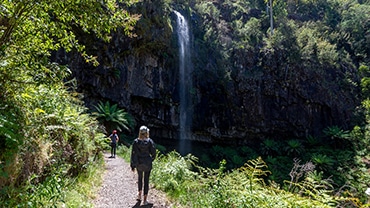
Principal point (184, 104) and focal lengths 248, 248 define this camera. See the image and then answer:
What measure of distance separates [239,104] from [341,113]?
10692mm

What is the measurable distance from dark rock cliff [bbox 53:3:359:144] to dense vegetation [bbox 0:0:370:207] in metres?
0.33

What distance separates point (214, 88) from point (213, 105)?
5.01ft

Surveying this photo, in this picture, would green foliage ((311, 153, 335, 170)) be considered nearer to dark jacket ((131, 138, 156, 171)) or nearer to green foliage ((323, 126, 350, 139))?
green foliage ((323, 126, 350, 139))

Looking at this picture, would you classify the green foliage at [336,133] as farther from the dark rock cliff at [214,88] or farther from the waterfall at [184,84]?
the waterfall at [184,84]

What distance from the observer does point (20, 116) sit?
3.29 meters

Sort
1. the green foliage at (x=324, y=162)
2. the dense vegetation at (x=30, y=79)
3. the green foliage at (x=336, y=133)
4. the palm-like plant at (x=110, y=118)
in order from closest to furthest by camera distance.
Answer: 1. the dense vegetation at (x=30, y=79)
2. the palm-like plant at (x=110, y=118)
3. the green foliage at (x=324, y=162)
4. the green foliage at (x=336, y=133)

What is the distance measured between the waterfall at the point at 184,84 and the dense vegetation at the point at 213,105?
137cm

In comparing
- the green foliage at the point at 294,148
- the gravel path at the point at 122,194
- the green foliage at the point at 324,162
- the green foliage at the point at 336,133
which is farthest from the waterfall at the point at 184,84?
the gravel path at the point at 122,194

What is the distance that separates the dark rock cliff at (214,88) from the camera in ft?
56.0

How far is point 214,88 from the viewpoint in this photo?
72.7 feet

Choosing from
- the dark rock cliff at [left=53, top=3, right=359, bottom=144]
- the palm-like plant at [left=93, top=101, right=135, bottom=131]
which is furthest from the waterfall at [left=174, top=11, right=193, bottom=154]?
the palm-like plant at [left=93, top=101, right=135, bottom=131]

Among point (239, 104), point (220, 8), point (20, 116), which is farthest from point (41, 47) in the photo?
point (220, 8)

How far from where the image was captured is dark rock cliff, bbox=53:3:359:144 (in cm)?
1708

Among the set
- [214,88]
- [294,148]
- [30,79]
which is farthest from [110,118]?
[294,148]
